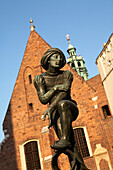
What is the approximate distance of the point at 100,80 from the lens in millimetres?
17719

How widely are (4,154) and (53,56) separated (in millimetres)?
14128

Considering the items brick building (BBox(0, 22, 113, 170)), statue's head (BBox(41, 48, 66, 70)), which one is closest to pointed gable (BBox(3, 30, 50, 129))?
brick building (BBox(0, 22, 113, 170))

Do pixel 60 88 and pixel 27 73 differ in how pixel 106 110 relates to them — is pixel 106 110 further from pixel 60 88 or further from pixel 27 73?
pixel 60 88

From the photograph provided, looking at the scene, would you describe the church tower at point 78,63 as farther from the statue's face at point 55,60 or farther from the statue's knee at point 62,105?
the statue's knee at point 62,105

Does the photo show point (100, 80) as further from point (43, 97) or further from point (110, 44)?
point (43, 97)

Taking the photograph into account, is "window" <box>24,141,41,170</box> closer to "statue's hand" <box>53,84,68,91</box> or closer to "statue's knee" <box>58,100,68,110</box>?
"statue's hand" <box>53,84,68,91</box>

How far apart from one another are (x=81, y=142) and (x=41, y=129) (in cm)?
316

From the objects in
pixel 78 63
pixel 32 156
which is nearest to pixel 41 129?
pixel 32 156

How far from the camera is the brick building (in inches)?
534

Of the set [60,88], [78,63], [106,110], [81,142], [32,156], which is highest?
[78,63]

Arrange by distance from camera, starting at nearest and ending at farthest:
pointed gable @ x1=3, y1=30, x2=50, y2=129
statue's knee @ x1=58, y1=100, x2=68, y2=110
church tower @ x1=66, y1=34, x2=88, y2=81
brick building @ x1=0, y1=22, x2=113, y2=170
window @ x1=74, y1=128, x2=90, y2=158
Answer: statue's knee @ x1=58, y1=100, x2=68, y2=110 → brick building @ x1=0, y1=22, x2=113, y2=170 → window @ x1=74, y1=128, x2=90, y2=158 → pointed gable @ x1=3, y1=30, x2=50, y2=129 → church tower @ x1=66, y1=34, x2=88, y2=81

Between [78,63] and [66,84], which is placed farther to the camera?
[78,63]

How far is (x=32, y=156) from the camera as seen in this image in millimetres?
14727

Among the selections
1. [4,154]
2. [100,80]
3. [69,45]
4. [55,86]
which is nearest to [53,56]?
[55,86]
